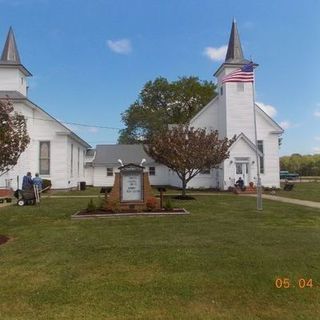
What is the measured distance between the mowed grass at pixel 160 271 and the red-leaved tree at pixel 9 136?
2262 millimetres

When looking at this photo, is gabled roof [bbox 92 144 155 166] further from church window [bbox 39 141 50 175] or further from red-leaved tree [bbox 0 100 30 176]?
red-leaved tree [bbox 0 100 30 176]

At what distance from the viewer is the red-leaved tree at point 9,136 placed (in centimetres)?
1122

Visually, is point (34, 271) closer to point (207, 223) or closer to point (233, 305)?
point (233, 305)

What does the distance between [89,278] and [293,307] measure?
10.9 feet

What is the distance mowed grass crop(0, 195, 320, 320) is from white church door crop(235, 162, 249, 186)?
80.5 feet

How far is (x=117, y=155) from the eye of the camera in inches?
2055

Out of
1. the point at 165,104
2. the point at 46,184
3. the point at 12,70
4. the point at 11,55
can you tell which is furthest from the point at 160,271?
the point at 165,104

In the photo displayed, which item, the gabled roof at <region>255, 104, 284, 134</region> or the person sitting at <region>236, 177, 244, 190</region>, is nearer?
the person sitting at <region>236, 177, 244, 190</region>

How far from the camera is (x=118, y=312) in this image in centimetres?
574

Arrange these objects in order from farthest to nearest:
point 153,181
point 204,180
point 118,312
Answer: point 153,181, point 204,180, point 118,312

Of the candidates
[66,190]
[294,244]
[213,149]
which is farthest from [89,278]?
[66,190]
